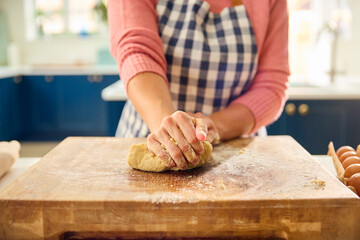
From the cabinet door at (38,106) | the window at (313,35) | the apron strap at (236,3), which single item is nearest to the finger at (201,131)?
the apron strap at (236,3)

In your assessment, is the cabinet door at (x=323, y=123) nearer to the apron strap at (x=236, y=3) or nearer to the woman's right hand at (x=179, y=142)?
the apron strap at (x=236, y=3)

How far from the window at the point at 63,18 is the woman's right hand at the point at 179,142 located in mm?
4176

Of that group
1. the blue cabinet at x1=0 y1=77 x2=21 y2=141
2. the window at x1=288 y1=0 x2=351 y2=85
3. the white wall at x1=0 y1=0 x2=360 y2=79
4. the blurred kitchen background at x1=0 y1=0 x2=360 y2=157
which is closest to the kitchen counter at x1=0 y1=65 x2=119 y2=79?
the blurred kitchen background at x1=0 y1=0 x2=360 y2=157

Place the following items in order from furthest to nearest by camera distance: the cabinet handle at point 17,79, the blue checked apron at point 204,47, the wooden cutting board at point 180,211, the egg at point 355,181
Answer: the cabinet handle at point 17,79 → the blue checked apron at point 204,47 → the egg at point 355,181 → the wooden cutting board at point 180,211

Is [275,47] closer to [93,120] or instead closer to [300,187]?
[300,187]

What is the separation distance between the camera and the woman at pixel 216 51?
1.03 meters

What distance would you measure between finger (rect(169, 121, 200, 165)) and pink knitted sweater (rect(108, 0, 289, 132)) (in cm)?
28

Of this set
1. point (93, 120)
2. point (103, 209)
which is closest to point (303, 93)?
point (103, 209)

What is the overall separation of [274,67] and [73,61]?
347 centimetres

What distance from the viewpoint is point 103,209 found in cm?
58

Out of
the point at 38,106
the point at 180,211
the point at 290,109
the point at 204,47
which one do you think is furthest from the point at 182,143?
the point at 38,106

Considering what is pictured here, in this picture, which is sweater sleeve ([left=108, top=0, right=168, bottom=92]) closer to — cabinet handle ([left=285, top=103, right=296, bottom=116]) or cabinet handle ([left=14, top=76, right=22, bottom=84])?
cabinet handle ([left=285, top=103, right=296, bottom=116])

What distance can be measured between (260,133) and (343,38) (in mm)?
2239

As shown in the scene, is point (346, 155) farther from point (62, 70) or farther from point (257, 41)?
point (62, 70)
